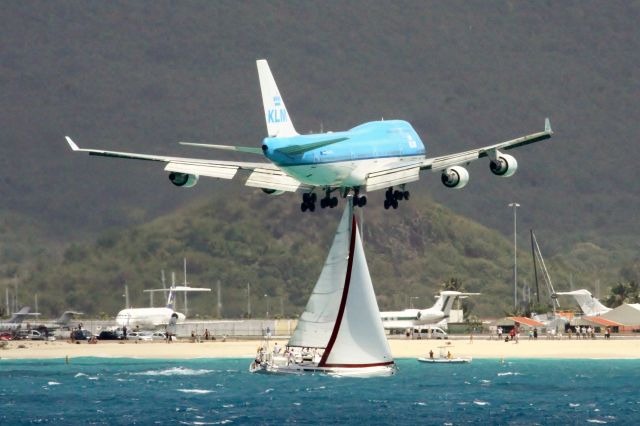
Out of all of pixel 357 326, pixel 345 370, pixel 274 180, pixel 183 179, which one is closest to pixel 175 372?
pixel 345 370

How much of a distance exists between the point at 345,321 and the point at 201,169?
1253 inches

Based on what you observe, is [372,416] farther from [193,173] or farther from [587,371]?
[587,371]

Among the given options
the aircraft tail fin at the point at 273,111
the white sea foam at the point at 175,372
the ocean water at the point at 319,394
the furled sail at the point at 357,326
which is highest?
the aircraft tail fin at the point at 273,111

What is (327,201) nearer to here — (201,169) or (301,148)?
(301,148)

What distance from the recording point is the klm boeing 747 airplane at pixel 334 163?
117 m

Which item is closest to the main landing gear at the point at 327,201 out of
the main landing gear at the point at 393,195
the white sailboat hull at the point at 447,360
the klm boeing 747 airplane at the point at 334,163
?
the klm boeing 747 airplane at the point at 334,163

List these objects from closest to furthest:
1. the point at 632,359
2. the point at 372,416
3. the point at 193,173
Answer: the point at 193,173 < the point at 372,416 < the point at 632,359

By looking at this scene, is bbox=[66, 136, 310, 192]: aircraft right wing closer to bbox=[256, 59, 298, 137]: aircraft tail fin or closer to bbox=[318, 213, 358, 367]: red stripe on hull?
bbox=[256, 59, 298, 137]: aircraft tail fin

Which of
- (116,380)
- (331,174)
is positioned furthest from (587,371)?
(331,174)

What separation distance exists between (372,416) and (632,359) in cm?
7254

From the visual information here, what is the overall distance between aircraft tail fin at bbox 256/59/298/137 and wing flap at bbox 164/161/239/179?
5.29m

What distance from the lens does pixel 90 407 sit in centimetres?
13425

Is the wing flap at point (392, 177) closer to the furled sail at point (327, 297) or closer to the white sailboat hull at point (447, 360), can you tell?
the furled sail at point (327, 297)

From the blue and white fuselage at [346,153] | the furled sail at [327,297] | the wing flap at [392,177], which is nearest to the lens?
the blue and white fuselage at [346,153]
